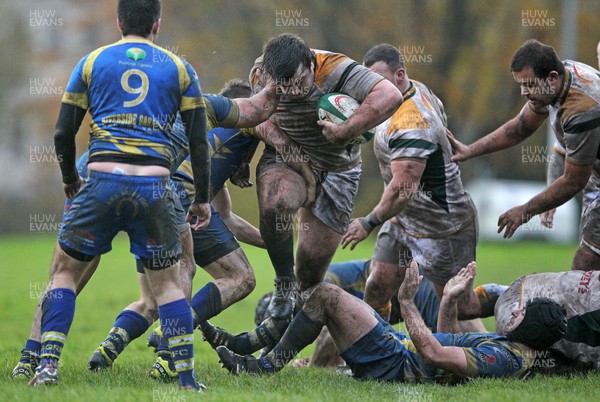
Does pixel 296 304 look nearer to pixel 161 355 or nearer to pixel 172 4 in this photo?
pixel 161 355

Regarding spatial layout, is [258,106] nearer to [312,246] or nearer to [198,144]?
[198,144]

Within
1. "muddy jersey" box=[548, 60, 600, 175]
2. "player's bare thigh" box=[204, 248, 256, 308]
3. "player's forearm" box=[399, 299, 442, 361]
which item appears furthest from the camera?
"player's bare thigh" box=[204, 248, 256, 308]

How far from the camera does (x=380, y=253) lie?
8.42 metres

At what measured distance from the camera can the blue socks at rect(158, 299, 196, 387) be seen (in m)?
5.64

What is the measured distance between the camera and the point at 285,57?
6.88 metres

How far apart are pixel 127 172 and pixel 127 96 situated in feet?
1.47

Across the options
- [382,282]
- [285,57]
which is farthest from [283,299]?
[285,57]

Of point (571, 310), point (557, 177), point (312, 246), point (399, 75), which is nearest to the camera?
point (571, 310)

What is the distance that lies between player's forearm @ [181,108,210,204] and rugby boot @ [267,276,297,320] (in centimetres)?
168

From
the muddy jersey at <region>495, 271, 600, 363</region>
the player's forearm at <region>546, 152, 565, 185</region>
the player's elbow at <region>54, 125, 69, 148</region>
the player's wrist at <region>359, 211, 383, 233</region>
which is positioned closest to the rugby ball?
the player's wrist at <region>359, 211, 383, 233</region>

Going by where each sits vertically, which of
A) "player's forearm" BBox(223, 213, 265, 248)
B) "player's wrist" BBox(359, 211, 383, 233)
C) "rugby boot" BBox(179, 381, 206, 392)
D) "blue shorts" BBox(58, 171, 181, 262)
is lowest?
"rugby boot" BBox(179, 381, 206, 392)

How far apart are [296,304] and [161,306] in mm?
2112

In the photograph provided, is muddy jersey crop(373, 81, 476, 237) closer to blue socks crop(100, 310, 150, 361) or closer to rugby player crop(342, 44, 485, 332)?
rugby player crop(342, 44, 485, 332)

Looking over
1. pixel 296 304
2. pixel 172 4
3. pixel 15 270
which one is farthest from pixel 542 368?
pixel 172 4
